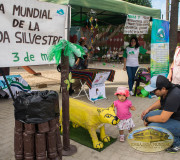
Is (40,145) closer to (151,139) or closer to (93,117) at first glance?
(93,117)

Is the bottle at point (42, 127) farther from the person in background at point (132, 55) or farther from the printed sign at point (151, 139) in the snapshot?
the person in background at point (132, 55)

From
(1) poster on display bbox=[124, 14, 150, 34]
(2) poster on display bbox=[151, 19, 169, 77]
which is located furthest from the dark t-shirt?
(1) poster on display bbox=[124, 14, 150, 34]

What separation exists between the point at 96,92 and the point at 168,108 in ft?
9.99

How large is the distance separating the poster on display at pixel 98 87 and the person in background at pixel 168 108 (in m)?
2.46

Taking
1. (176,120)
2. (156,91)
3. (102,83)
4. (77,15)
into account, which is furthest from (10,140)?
(77,15)

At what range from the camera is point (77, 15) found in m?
7.63

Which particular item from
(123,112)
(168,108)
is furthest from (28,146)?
(168,108)

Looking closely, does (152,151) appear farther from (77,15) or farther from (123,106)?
(77,15)

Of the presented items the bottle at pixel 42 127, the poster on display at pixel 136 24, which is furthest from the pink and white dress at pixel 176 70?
the bottle at pixel 42 127

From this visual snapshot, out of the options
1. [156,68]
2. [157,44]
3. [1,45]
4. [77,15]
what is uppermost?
[77,15]

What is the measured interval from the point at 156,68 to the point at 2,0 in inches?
186

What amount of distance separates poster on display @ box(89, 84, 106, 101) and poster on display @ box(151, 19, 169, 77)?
169 centimetres

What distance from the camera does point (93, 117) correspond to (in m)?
2.94

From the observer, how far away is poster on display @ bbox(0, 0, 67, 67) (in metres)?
2.64
